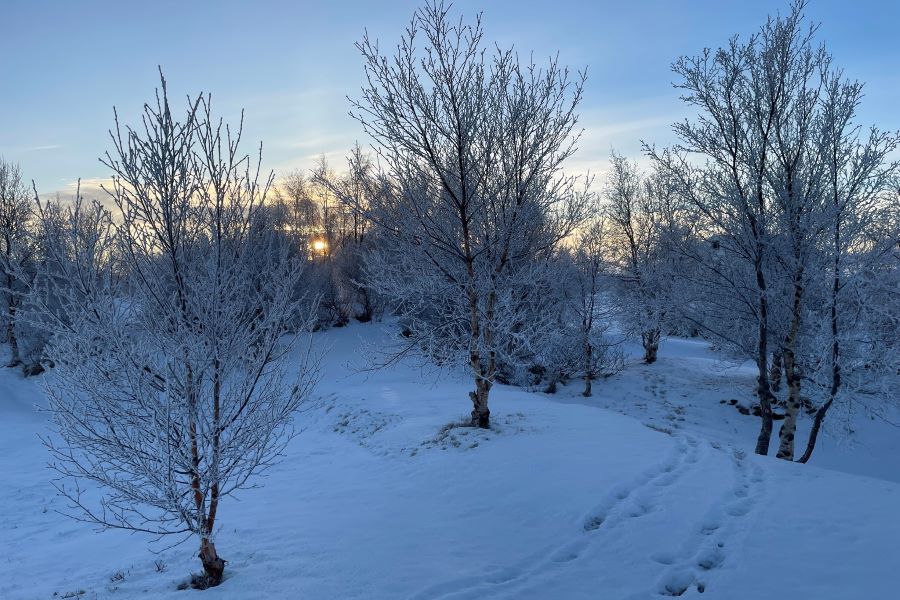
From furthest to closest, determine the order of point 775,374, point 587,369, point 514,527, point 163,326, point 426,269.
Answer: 1. point 587,369
2. point 775,374
3. point 426,269
4. point 514,527
5. point 163,326

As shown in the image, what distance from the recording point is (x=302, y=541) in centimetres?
622

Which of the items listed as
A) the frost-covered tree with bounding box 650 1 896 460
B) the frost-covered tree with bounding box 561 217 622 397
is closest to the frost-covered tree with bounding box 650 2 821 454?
the frost-covered tree with bounding box 650 1 896 460

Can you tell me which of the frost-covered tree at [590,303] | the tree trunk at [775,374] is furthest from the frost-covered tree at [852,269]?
the frost-covered tree at [590,303]

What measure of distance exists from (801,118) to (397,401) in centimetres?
1140

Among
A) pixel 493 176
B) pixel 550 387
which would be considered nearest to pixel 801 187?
pixel 493 176

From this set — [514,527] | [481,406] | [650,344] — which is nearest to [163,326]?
[514,527]

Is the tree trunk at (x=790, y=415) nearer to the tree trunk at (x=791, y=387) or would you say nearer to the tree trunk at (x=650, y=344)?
the tree trunk at (x=791, y=387)

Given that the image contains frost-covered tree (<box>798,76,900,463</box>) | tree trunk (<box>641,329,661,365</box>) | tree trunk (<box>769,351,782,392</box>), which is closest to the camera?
frost-covered tree (<box>798,76,900,463</box>)

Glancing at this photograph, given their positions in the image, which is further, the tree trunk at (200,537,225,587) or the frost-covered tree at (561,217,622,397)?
the frost-covered tree at (561,217,622,397)

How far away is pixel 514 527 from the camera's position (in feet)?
19.9

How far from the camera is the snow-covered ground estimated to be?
4828mm

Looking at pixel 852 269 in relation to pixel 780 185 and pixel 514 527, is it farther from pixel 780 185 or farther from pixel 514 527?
pixel 514 527

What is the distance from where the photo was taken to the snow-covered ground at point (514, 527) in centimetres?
483

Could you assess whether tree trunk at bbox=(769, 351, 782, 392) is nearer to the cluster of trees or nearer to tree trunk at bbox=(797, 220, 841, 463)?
the cluster of trees
